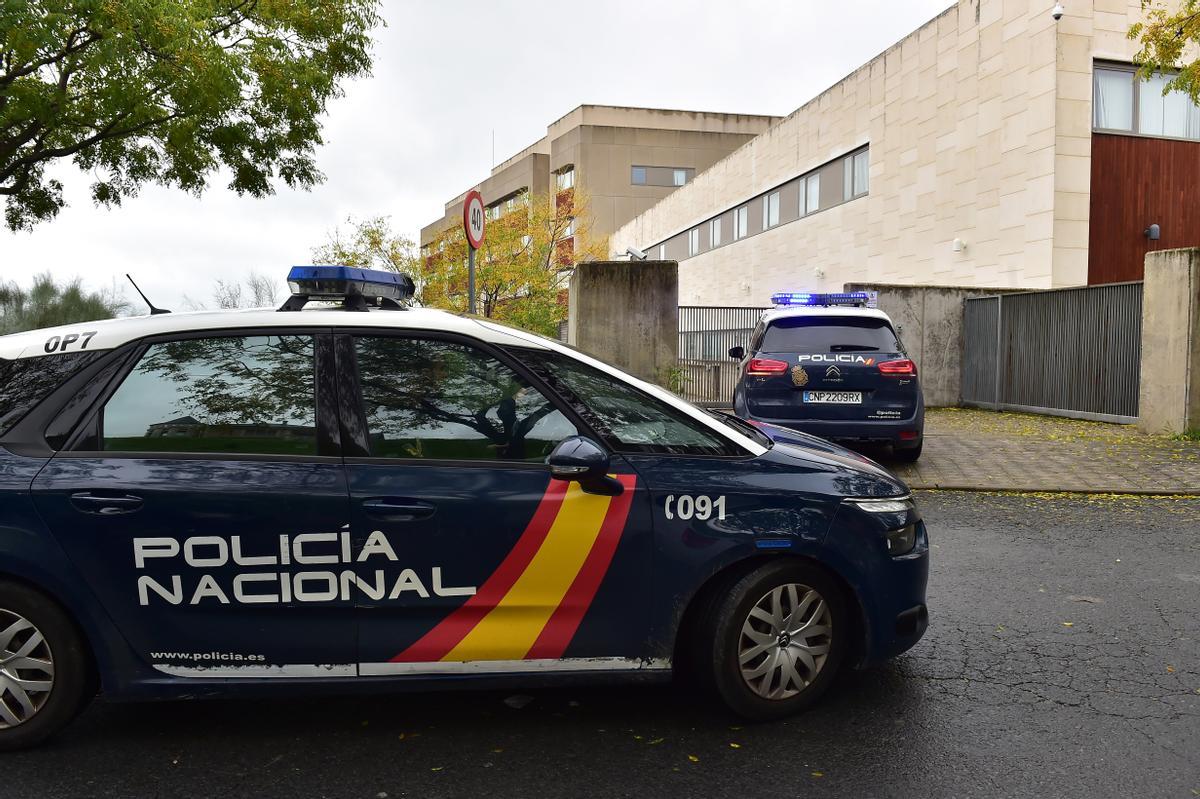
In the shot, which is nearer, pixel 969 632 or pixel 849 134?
pixel 969 632

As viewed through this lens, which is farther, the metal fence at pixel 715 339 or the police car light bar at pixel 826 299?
the metal fence at pixel 715 339

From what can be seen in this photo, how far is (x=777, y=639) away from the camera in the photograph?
3.23m

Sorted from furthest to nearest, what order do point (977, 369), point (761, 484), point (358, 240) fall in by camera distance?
point (358, 240) < point (977, 369) < point (761, 484)

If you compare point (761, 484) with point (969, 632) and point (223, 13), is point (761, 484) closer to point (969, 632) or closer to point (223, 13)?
point (969, 632)

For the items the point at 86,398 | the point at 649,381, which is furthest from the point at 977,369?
the point at 86,398

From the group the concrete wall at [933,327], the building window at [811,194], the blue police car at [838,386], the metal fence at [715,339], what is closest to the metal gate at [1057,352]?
the concrete wall at [933,327]

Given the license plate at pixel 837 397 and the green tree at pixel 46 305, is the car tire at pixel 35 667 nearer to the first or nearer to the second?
the license plate at pixel 837 397

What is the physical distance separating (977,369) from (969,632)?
1511cm

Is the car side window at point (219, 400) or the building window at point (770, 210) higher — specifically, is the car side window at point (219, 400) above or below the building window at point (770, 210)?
below

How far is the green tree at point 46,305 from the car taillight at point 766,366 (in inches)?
488

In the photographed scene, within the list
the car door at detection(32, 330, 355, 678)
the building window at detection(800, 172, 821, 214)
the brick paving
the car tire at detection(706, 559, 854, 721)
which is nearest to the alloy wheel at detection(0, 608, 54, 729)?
the car door at detection(32, 330, 355, 678)

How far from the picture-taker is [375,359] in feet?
10.5

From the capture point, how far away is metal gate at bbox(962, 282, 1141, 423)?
13984 mm

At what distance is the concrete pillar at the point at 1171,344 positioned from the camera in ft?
37.1
